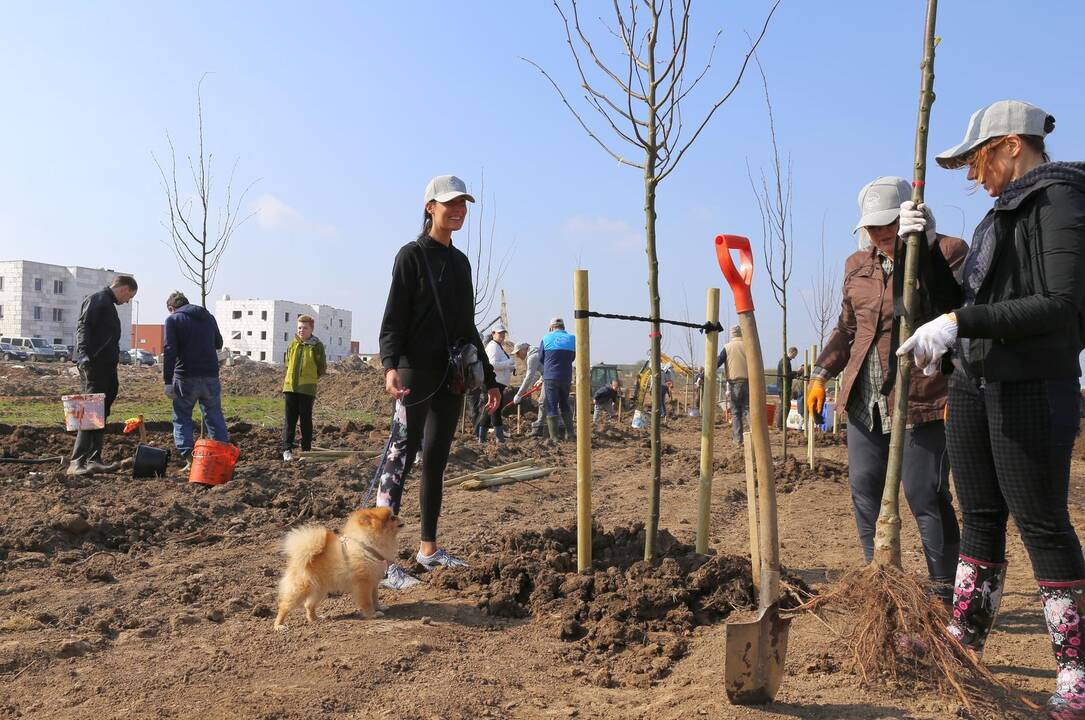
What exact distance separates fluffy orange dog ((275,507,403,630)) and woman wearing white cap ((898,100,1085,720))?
2354 millimetres

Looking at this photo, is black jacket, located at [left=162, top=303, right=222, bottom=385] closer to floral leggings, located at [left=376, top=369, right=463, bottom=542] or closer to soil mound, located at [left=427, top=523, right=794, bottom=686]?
floral leggings, located at [left=376, top=369, right=463, bottom=542]

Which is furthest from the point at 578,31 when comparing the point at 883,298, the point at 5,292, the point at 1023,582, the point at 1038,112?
the point at 5,292

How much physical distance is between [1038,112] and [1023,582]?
3029 mm

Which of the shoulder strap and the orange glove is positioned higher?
the shoulder strap

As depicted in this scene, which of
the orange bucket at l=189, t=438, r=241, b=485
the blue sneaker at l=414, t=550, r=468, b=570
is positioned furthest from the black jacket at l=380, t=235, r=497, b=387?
the orange bucket at l=189, t=438, r=241, b=485

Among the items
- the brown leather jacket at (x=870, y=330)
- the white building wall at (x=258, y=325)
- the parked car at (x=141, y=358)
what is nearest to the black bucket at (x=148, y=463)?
the brown leather jacket at (x=870, y=330)

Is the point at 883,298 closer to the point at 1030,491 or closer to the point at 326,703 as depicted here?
the point at 1030,491

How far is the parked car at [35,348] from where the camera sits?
163 feet

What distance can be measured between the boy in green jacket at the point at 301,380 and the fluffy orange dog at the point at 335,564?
6.19 metres

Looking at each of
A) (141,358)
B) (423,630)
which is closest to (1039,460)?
(423,630)

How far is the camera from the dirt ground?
108 inches

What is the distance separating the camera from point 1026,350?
2.46 meters

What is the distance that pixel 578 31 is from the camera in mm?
4254

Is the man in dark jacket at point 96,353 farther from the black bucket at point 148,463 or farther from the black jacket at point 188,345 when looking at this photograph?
the black jacket at point 188,345
